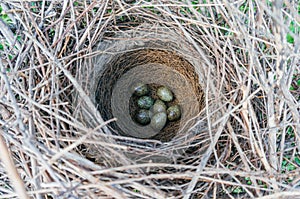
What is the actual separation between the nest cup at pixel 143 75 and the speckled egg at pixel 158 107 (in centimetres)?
5

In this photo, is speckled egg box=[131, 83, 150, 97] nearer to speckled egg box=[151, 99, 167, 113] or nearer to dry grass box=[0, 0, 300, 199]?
speckled egg box=[151, 99, 167, 113]

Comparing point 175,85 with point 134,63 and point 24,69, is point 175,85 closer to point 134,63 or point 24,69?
point 134,63

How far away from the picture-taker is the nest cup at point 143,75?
48.3 inches

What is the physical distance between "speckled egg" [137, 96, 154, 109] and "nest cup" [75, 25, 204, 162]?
0.04m

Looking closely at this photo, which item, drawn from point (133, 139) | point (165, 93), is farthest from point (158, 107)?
point (133, 139)

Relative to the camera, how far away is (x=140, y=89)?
154cm

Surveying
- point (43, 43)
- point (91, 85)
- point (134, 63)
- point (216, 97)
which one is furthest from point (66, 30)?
point (216, 97)

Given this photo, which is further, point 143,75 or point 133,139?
point 143,75

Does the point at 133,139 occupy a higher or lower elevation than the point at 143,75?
lower

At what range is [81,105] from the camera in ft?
3.52

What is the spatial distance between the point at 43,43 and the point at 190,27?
1.55ft

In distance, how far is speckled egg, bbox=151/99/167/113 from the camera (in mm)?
1528

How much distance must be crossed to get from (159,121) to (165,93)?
0.13 m

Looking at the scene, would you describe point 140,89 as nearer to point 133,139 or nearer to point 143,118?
point 143,118
